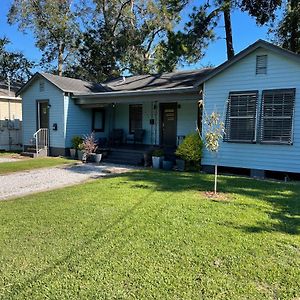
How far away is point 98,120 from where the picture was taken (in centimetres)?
1620

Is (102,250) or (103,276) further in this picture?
(102,250)

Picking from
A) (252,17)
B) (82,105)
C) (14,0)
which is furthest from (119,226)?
(14,0)

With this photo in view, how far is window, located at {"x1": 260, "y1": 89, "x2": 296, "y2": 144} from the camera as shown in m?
9.15

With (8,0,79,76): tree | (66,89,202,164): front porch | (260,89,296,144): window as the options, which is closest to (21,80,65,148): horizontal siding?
(66,89,202,164): front porch

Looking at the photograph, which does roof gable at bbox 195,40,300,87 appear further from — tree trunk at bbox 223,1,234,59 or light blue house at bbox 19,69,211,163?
tree trunk at bbox 223,1,234,59

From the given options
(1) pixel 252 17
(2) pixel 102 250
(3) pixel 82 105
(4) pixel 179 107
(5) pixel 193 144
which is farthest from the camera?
(1) pixel 252 17

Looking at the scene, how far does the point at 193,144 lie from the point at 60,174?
459 centimetres

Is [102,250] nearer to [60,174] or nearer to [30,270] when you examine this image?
[30,270]

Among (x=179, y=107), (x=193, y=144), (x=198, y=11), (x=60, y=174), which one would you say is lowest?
(x=60, y=174)

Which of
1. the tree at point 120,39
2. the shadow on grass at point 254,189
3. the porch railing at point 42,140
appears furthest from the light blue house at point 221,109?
the tree at point 120,39

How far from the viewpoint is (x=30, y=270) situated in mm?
3430

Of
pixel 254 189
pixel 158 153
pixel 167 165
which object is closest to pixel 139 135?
pixel 158 153

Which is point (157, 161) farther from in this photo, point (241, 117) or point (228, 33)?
point (228, 33)

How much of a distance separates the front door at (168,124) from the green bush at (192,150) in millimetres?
3457
